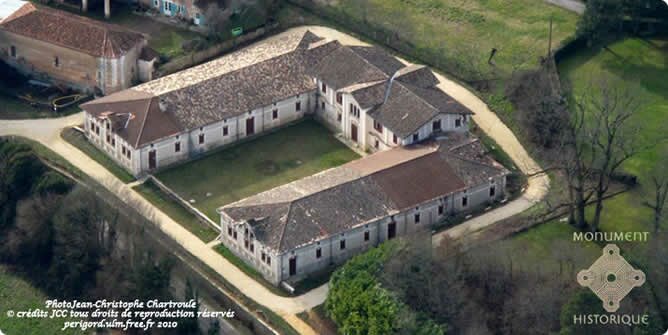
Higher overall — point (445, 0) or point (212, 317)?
point (445, 0)

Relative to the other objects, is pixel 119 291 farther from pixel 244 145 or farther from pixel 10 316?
pixel 244 145

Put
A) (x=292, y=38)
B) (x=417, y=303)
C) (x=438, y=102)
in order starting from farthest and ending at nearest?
1. (x=292, y=38)
2. (x=438, y=102)
3. (x=417, y=303)

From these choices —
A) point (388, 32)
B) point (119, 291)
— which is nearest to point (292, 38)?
point (388, 32)

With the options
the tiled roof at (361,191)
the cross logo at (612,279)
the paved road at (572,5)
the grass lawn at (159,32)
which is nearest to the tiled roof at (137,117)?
the tiled roof at (361,191)

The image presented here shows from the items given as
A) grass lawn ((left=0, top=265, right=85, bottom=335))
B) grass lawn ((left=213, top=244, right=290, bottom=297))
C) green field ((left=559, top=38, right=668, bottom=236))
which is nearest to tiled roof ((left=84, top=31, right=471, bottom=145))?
grass lawn ((left=213, top=244, right=290, bottom=297))

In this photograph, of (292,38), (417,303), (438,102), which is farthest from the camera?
(292,38)

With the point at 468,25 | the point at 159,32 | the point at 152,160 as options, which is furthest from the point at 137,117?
the point at 468,25

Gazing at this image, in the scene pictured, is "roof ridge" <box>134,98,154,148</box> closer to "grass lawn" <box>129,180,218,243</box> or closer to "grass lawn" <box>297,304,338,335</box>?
"grass lawn" <box>129,180,218,243</box>
